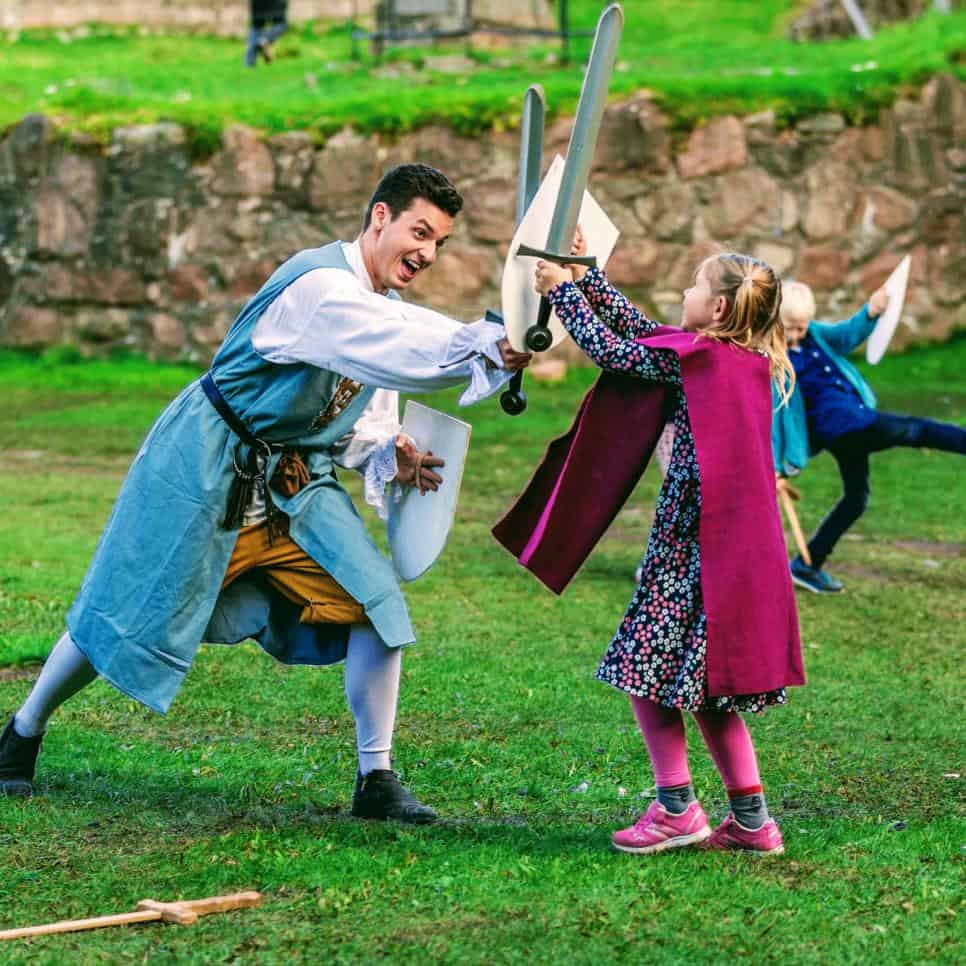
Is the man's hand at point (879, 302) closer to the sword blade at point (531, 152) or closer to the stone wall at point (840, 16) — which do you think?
the sword blade at point (531, 152)

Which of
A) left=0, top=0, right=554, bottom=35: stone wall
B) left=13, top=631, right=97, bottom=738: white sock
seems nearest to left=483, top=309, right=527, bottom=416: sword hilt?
left=13, top=631, right=97, bottom=738: white sock

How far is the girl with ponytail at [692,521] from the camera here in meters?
4.21

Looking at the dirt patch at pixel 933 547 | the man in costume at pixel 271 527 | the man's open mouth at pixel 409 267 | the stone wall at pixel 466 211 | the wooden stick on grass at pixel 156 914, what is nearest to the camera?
the wooden stick on grass at pixel 156 914

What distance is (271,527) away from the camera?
4.63 meters

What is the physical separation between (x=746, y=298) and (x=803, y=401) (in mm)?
4355

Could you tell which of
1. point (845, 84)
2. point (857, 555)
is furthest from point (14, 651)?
point (845, 84)

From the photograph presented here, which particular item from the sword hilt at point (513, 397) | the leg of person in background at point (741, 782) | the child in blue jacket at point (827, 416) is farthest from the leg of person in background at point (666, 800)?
the child in blue jacket at point (827, 416)

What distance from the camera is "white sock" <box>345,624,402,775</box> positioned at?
15.2 ft

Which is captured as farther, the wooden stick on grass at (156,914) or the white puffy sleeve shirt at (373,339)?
the white puffy sleeve shirt at (373,339)

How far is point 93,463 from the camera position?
466 inches

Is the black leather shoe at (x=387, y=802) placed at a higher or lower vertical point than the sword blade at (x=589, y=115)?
lower

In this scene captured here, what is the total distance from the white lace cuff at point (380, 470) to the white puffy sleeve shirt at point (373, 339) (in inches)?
17.0

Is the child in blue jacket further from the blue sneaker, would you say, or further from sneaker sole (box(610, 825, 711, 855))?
sneaker sole (box(610, 825, 711, 855))

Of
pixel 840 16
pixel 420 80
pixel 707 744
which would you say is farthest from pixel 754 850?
pixel 840 16
